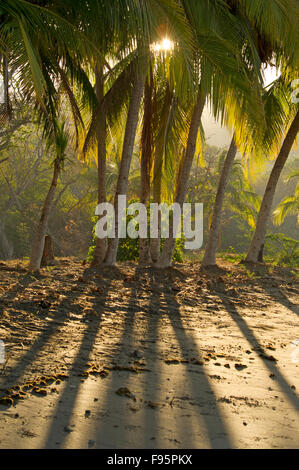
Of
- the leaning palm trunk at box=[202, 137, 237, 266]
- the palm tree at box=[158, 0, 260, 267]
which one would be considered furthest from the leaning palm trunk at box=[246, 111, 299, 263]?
the palm tree at box=[158, 0, 260, 267]

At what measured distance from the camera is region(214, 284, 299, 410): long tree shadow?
3623mm

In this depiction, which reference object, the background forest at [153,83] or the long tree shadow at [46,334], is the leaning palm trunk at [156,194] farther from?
the long tree shadow at [46,334]

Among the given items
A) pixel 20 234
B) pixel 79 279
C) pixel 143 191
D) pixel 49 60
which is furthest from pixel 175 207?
pixel 20 234

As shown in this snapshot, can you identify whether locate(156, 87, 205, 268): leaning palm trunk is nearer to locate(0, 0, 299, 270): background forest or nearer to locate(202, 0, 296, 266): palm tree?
locate(0, 0, 299, 270): background forest

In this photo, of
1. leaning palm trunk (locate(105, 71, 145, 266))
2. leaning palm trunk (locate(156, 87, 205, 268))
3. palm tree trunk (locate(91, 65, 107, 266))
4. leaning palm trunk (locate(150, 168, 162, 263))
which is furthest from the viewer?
leaning palm trunk (locate(150, 168, 162, 263))

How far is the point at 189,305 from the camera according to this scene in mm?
7219

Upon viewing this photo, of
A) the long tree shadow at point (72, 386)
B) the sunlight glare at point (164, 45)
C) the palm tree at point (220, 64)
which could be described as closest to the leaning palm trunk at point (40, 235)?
the sunlight glare at point (164, 45)

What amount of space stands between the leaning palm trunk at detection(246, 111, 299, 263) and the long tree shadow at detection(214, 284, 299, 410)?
4.69 meters

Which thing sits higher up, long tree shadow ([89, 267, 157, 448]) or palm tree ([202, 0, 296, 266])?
palm tree ([202, 0, 296, 266])

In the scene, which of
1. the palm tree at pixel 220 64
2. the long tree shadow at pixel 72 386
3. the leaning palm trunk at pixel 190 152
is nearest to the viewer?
the long tree shadow at pixel 72 386

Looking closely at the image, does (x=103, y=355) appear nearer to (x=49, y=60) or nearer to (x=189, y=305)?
(x=189, y=305)

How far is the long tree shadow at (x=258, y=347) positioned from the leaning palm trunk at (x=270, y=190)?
15.4 feet

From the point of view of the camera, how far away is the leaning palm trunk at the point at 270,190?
1188cm

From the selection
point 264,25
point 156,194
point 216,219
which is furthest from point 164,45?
point 216,219
